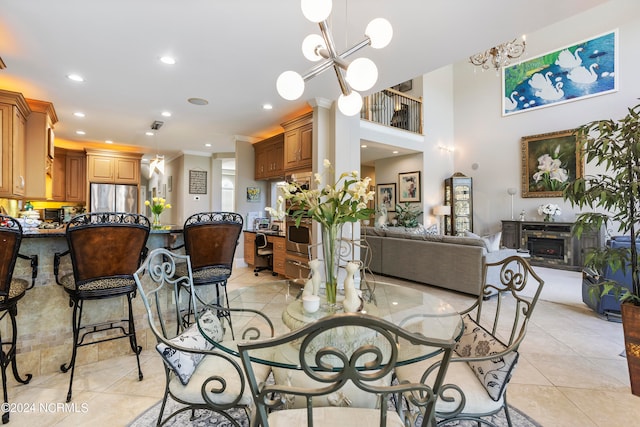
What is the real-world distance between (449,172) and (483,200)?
115 cm

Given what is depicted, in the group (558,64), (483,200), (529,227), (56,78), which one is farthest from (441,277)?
(558,64)

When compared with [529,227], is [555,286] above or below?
below

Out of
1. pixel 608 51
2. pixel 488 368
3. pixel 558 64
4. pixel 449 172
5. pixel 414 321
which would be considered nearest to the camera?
pixel 488 368

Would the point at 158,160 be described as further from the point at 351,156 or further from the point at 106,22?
the point at 351,156

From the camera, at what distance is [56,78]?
3219mm

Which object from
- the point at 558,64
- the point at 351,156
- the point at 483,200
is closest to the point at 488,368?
the point at 351,156

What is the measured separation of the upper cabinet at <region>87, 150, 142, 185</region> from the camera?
20.8ft

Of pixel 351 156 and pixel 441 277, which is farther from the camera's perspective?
pixel 441 277

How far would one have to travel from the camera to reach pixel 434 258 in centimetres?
447

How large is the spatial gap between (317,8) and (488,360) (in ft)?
5.53

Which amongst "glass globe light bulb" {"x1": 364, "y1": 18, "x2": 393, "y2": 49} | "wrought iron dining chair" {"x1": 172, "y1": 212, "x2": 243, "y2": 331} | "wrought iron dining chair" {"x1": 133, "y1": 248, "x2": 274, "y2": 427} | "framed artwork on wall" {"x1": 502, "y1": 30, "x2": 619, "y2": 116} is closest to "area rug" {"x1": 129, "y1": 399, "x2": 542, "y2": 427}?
"wrought iron dining chair" {"x1": 133, "y1": 248, "x2": 274, "y2": 427}

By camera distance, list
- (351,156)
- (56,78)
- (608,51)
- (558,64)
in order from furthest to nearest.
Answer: (558,64)
(608,51)
(351,156)
(56,78)

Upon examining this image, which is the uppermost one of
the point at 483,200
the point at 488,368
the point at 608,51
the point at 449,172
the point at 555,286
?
the point at 608,51

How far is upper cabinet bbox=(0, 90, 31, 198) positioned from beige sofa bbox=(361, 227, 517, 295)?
4.32m
